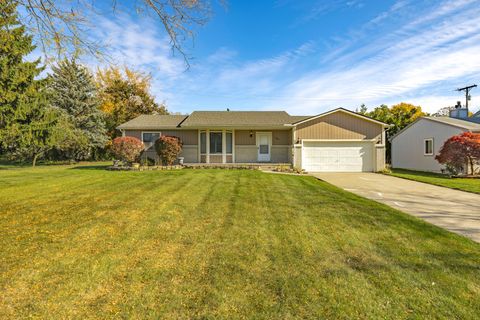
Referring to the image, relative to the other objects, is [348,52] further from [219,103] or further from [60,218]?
[60,218]

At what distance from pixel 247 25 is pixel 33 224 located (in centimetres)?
1110

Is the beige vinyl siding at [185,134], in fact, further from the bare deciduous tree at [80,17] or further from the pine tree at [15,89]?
the bare deciduous tree at [80,17]

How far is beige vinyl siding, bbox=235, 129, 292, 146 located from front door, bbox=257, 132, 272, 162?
295 mm

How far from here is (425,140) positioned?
57.2ft

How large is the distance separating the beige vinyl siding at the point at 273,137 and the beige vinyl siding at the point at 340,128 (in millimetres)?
1668

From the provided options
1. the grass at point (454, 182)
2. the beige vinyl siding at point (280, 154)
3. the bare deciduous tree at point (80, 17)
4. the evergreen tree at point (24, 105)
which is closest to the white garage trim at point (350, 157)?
the beige vinyl siding at point (280, 154)

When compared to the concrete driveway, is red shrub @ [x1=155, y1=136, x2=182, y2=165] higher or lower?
higher

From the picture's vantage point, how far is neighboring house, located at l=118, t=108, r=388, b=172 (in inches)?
634

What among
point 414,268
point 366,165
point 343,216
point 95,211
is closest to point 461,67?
point 366,165

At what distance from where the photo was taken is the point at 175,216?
519 cm

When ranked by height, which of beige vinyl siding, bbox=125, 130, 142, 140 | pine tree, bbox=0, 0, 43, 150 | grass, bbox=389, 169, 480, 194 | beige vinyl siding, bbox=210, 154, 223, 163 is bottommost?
grass, bbox=389, 169, 480, 194

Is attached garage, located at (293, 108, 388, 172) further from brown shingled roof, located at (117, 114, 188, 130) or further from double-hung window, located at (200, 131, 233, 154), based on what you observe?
brown shingled roof, located at (117, 114, 188, 130)

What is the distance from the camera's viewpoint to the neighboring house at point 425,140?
15.5 m

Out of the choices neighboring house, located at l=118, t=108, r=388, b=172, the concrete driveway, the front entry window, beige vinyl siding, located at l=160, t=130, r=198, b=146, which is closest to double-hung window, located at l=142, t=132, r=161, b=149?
neighboring house, located at l=118, t=108, r=388, b=172
